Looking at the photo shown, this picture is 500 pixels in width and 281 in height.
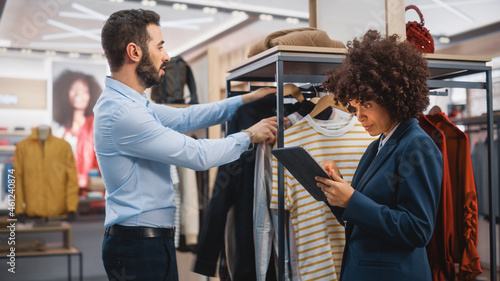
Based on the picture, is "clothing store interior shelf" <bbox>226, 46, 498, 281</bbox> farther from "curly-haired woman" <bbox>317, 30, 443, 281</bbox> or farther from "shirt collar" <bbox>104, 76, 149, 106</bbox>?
"shirt collar" <bbox>104, 76, 149, 106</bbox>

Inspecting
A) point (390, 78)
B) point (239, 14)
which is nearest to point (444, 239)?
point (390, 78)

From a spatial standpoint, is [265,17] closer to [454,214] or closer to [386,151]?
[454,214]

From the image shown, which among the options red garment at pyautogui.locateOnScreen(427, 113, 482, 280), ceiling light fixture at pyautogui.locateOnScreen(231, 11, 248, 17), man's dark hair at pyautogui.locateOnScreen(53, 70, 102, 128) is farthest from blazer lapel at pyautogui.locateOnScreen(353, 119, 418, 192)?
man's dark hair at pyautogui.locateOnScreen(53, 70, 102, 128)

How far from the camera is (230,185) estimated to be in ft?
6.94

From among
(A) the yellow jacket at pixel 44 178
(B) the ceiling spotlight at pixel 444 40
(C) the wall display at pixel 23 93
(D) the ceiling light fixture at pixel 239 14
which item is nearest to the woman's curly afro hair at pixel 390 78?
(A) the yellow jacket at pixel 44 178

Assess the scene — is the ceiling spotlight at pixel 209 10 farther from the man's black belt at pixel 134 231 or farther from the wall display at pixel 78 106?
the man's black belt at pixel 134 231

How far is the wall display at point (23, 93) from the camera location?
5.75 meters

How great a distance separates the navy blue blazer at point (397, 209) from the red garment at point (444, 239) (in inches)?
26.1

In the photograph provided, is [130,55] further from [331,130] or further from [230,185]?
[331,130]

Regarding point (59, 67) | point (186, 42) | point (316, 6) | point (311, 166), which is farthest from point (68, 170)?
point (311, 166)

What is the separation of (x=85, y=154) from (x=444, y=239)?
4.65 metres

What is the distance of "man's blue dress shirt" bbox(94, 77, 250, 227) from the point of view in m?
1.69

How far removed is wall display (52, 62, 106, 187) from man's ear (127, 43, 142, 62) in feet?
13.7

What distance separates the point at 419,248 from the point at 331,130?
707 mm
